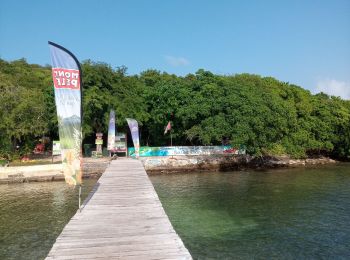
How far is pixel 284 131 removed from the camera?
38.8 metres

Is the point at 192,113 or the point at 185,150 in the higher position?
the point at 192,113

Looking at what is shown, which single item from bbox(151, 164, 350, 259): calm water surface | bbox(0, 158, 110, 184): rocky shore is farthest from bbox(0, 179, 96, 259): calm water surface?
bbox(151, 164, 350, 259): calm water surface

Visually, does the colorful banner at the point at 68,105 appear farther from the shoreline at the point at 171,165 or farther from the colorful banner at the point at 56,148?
the colorful banner at the point at 56,148

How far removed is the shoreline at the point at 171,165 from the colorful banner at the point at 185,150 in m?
0.57

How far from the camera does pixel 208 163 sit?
1438 inches

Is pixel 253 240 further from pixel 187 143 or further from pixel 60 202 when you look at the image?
pixel 187 143

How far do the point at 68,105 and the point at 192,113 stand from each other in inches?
1022

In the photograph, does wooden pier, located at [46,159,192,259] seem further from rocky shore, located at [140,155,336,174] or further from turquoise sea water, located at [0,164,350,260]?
rocky shore, located at [140,155,336,174]

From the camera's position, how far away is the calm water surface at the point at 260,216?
12.4 m

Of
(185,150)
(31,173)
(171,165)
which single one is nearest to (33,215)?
(31,173)

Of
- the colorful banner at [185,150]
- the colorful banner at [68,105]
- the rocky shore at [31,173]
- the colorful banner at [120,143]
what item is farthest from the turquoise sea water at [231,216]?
the colorful banner at [120,143]

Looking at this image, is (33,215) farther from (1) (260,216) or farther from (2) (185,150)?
(2) (185,150)

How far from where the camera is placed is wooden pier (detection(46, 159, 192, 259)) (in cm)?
775

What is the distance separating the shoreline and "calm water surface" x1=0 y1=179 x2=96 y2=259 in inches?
63.5
